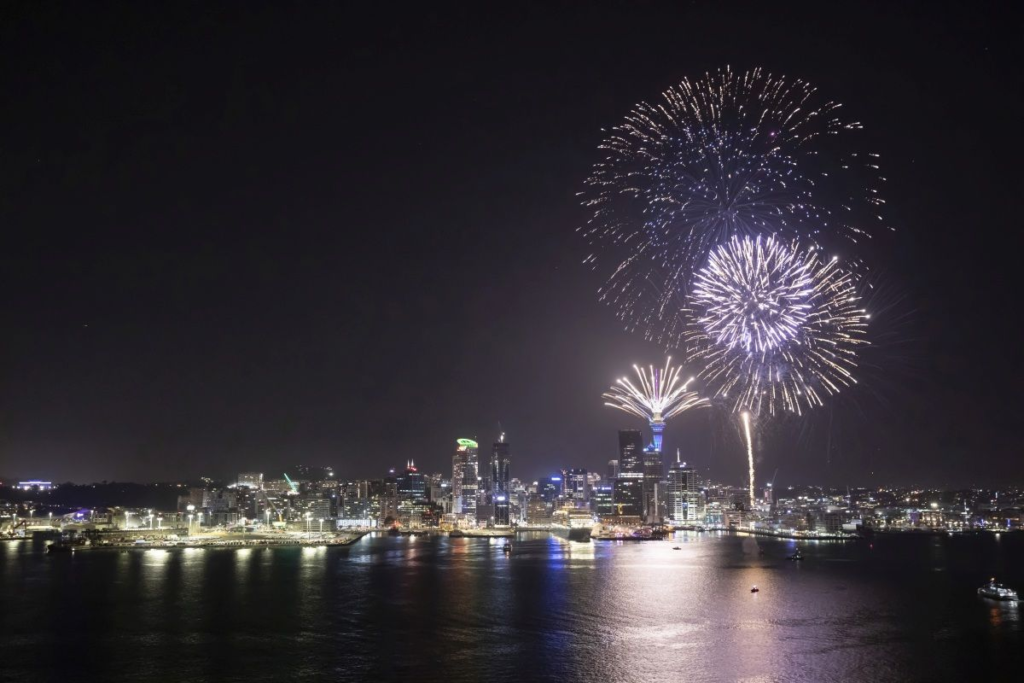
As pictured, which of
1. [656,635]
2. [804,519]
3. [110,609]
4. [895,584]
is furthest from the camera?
[804,519]

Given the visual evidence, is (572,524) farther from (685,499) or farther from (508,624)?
(508,624)

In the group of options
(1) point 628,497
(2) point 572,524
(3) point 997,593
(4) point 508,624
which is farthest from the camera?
(1) point 628,497

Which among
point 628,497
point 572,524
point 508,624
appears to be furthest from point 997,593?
point 628,497

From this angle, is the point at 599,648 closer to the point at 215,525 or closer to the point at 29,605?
the point at 29,605

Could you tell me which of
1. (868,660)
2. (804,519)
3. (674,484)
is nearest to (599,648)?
(868,660)

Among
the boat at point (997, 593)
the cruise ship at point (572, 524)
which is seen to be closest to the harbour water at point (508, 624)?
the boat at point (997, 593)
